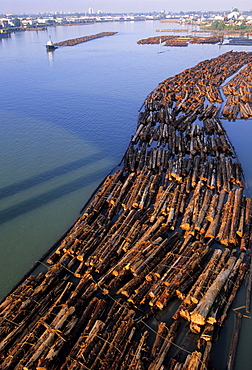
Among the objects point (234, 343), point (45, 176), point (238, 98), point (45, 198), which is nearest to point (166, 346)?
point (234, 343)

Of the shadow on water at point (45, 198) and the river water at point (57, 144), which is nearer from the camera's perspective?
the river water at point (57, 144)

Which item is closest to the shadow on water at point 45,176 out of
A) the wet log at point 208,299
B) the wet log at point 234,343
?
the wet log at point 208,299

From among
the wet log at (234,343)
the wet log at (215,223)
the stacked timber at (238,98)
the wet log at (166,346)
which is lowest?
the wet log at (234,343)

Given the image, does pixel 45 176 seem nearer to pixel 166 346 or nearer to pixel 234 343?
pixel 166 346

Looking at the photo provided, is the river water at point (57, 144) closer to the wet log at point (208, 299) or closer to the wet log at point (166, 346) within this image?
the wet log at point (208, 299)

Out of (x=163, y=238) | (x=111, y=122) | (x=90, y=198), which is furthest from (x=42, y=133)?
(x=163, y=238)

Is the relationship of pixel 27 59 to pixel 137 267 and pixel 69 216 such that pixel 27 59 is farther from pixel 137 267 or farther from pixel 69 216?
pixel 137 267
